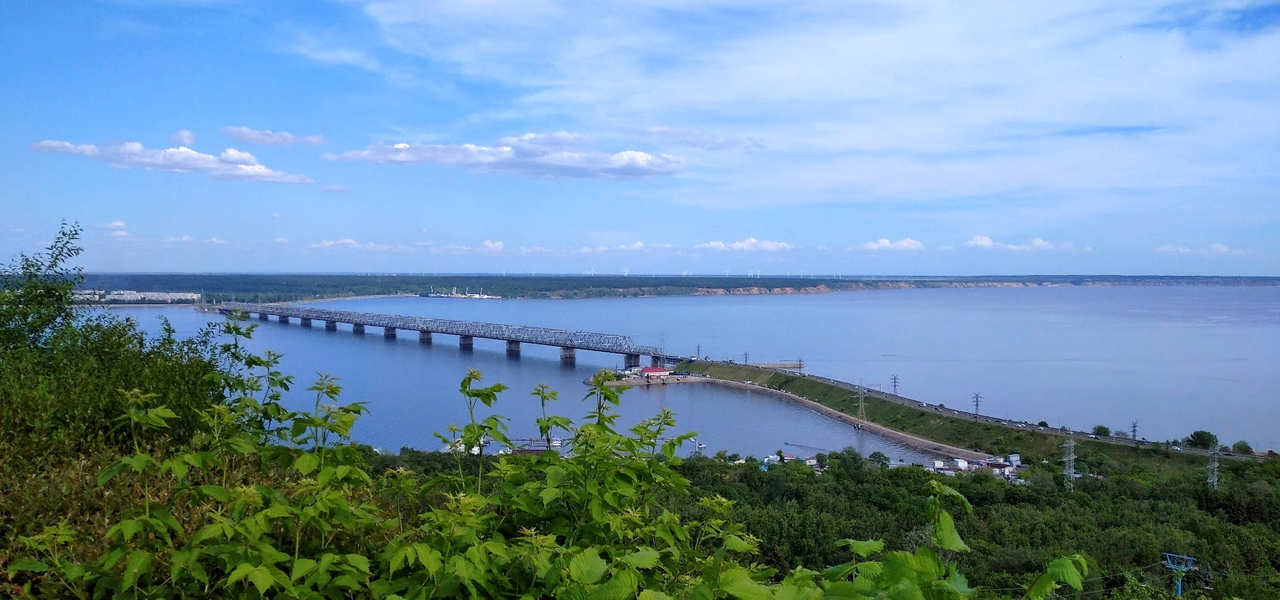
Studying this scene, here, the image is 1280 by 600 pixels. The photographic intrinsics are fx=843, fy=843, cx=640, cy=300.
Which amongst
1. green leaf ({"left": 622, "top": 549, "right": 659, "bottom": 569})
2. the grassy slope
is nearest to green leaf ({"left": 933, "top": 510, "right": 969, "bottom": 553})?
green leaf ({"left": 622, "top": 549, "right": 659, "bottom": 569})

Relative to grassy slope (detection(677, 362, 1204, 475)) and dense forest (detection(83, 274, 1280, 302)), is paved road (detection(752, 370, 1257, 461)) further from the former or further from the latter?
dense forest (detection(83, 274, 1280, 302))

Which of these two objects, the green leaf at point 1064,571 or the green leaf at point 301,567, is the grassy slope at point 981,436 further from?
the green leaf at point 301,567

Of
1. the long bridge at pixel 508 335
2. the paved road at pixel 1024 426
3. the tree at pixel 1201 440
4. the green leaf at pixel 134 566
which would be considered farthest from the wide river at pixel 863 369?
the green leaf at pixel 134 566

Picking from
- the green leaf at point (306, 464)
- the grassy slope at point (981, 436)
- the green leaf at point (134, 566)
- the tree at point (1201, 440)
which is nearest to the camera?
the green leaf at point (134, 566)

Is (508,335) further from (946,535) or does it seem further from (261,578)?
(946,535)

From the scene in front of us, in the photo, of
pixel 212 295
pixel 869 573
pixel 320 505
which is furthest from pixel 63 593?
pixel 212 295

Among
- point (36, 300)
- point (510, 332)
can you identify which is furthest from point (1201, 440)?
point (510, 332)
